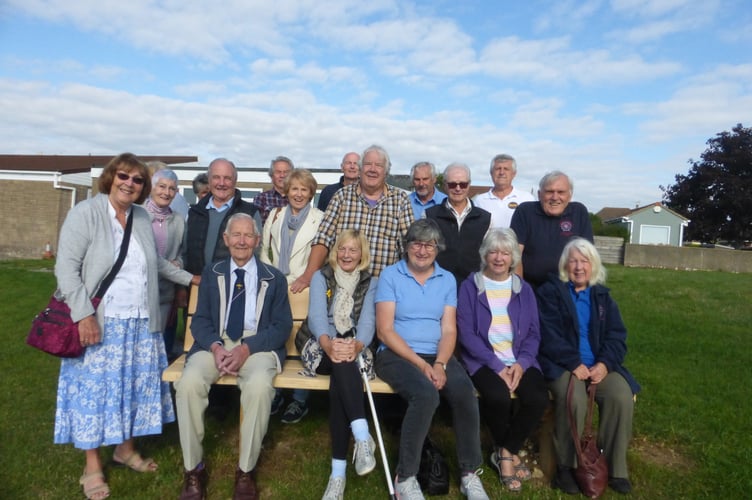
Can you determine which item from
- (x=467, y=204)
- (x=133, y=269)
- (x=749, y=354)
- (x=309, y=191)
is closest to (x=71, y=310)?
(x=133, y=269)

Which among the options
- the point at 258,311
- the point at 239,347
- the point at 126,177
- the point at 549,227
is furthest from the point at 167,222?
the point at 549,227

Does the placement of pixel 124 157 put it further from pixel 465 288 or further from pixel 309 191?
pixel 465 288

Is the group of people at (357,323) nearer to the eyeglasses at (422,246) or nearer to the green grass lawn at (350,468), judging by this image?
the eyeglasses at (422,246)

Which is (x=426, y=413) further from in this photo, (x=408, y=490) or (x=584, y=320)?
(x=584, y=320)

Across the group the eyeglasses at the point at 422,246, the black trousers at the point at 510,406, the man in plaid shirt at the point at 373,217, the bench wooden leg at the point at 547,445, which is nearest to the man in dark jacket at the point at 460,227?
the man in plaid shirt at the point at 373,217

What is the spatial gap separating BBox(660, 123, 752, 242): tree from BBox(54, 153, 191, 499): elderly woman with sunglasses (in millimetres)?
36364

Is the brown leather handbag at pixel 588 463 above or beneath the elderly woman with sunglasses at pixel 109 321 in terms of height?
beneath

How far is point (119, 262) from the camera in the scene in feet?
11.0

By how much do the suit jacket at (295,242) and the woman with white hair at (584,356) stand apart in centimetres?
202

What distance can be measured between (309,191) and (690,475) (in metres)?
3.71

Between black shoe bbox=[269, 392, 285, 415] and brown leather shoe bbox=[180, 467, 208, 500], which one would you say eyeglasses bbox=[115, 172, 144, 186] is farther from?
black shoe bbox=[269, 392, 285, 415]

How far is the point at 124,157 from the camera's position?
3350 mm

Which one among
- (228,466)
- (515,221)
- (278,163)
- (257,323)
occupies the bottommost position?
(228,466)

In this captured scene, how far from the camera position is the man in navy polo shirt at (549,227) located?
14.3 ft
